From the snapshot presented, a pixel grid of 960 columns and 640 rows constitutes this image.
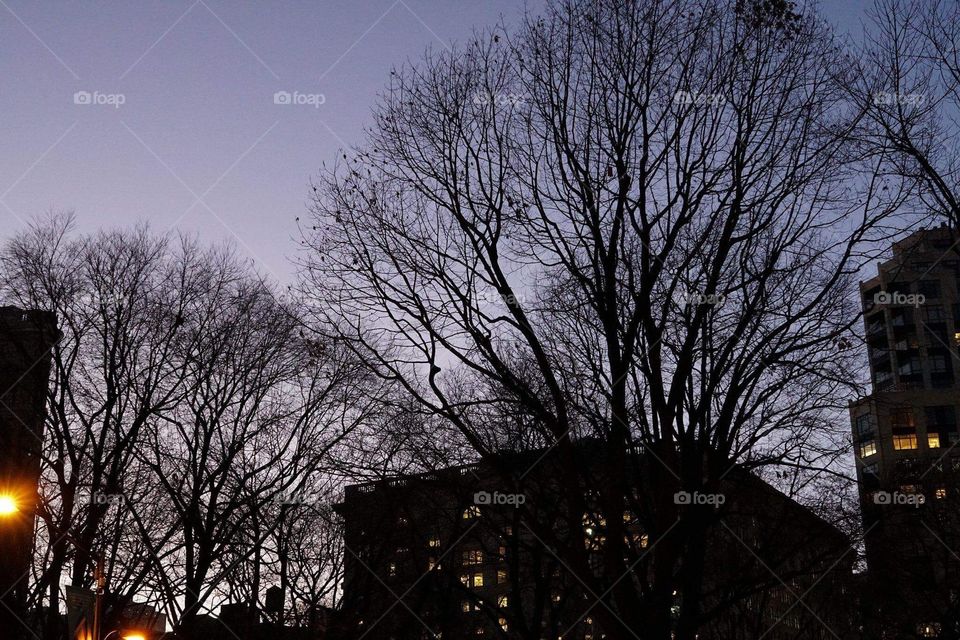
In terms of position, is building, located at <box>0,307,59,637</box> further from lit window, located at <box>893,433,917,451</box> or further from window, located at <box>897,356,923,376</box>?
window, located at <box>897,356,923,376</box>

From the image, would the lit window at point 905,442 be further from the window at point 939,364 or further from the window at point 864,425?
the window at point 939,364

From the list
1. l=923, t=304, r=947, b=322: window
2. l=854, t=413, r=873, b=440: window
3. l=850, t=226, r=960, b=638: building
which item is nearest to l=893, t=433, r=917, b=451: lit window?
l=850, t=226, r=960, b=638: building

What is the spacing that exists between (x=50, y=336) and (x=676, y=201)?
15.9 metres

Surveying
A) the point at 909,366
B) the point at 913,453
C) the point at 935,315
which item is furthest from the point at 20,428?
the point at 909,366

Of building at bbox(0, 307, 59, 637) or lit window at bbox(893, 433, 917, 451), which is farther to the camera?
lit window at bbox(893, 433, 917, 451)

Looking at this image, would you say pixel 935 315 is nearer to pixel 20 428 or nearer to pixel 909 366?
pixel 909 366

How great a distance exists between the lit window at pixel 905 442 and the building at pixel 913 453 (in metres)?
0.11

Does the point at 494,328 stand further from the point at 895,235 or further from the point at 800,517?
the point at 800,517

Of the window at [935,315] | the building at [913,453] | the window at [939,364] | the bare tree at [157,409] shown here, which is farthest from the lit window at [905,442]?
the bare tree at [157,409]

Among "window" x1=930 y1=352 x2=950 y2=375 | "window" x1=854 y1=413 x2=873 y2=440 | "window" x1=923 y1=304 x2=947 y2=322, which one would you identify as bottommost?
"window" x1=854 y1=413 x2=873 y2=440

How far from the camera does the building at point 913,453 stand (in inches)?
595

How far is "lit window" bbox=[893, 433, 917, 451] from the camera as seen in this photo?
98250mm

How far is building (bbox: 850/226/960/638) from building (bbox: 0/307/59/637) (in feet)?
59.9

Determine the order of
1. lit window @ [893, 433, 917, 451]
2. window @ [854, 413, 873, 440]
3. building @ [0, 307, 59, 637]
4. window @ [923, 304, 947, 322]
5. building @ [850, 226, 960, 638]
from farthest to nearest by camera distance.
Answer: window @ [923, 304, 947, 322]
lit window @ [893, 433, 917, 451]
building @ [0, 307, 59, 637]
window @ [854, 413, 873, 440]
building @ [850, 226, 960, 638]
